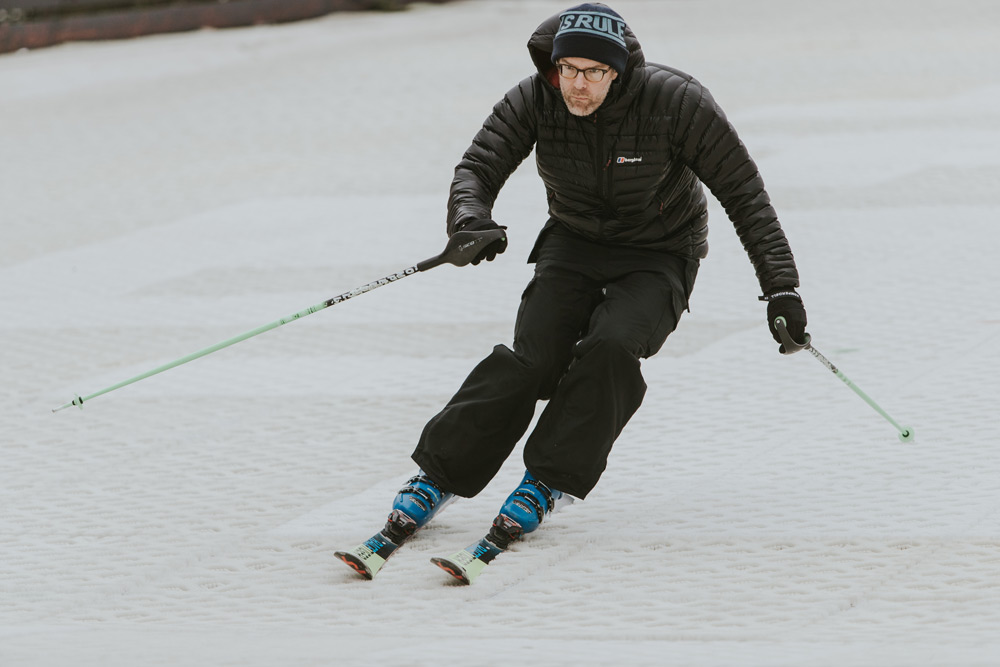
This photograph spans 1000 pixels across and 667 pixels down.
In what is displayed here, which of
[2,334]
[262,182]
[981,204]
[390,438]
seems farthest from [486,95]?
[390,438]

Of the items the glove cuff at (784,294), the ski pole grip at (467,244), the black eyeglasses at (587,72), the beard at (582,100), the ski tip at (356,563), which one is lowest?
the ski tip at (356,563)

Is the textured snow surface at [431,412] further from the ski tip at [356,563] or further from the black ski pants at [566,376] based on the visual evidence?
the black ski pants at [566,376]

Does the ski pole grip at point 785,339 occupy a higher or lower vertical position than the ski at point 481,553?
higher

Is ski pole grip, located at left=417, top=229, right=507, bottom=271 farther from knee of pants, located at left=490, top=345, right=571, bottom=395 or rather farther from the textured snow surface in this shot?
the textured snow surface

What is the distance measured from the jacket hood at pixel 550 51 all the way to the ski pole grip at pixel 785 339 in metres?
0.75

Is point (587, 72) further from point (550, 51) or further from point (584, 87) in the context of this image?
point (550, 51)

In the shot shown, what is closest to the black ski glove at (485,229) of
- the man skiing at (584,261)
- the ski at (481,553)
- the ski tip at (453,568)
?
the man skiing at (584,261)

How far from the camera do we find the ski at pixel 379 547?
397cm

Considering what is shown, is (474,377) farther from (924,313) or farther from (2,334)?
(2,334)

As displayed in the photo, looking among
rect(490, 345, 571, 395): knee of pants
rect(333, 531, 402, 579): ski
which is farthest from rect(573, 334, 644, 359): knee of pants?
rect(333, 531, 402, 579): ski

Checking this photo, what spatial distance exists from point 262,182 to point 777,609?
23.1ft

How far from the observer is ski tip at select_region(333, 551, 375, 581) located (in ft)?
13.0

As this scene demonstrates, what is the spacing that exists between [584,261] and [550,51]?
604mm

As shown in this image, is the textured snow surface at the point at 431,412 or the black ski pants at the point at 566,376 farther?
the black ski pants at the point at 566,376
